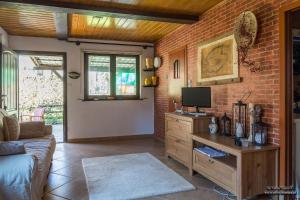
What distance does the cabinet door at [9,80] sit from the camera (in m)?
4.16

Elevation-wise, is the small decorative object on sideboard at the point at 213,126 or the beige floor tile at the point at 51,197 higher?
the small decorative object on sideboard at the point at 213,126

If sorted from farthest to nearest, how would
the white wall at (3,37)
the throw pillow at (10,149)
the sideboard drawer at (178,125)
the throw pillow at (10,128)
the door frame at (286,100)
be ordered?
the white wall at (3,37)
the sideboard drawer at (178,125)
the throw pillow at (10,128)
the door frame at (286,100)
the throw pillow at (10,149)

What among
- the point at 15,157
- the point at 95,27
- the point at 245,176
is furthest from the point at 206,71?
the point at 15,157

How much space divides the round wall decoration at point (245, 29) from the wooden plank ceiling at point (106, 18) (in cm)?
68

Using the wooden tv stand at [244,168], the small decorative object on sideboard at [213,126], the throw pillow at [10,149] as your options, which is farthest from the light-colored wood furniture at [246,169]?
the throw pillow at [10,149]

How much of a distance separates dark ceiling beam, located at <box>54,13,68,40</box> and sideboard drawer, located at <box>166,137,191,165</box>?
270 centimetres

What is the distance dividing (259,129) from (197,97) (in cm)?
137

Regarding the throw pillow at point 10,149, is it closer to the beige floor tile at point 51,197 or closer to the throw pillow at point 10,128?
the beige floor tile at point 51,197

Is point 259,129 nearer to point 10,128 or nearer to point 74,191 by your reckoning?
point 74,191

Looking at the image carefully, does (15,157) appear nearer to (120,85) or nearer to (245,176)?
(245,176)

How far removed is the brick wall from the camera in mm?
2602

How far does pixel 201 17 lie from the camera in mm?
4008

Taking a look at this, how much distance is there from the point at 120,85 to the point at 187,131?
2.99m

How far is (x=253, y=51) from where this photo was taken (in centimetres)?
291
